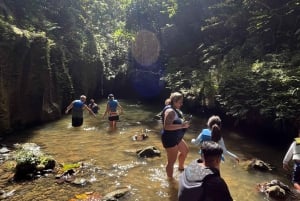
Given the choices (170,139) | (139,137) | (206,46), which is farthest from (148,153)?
(206,46)

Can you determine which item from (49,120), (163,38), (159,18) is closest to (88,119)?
(49,120)

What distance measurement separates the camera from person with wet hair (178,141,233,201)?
Answer: 129 inches

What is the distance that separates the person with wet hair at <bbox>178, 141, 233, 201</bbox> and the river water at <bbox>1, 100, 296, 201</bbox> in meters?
4.58

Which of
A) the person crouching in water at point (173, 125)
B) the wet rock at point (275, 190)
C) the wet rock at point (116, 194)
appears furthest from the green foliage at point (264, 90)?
the wet rock at point (116, 194)

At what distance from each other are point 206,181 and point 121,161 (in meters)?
7.91

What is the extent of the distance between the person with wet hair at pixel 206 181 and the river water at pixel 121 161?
458 centimetres

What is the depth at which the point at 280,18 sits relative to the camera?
19828 mm

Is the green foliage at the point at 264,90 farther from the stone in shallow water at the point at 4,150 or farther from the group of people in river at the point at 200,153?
the stone in shallow water at the point at 4,150

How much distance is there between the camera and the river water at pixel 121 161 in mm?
8313

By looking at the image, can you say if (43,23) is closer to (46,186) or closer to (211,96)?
(211,96)

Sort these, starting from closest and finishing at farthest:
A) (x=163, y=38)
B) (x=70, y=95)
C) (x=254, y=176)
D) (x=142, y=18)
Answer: (x=254, y=176), (x=70, y=95), (x=163, y=38), (x=142, y=18)

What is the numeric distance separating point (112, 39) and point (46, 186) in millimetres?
39780

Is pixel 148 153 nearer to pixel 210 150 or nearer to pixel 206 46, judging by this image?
pixel 210 150

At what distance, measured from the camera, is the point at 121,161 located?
432 inches
